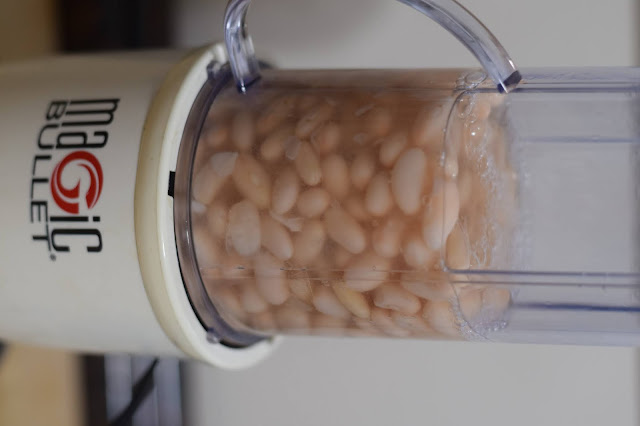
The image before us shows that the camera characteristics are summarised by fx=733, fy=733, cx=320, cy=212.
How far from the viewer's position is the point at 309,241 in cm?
41

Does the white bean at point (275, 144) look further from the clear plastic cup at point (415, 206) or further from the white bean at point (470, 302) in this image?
the white bean at point (470, 302)

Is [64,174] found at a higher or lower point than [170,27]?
lower

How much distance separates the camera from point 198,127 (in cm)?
44

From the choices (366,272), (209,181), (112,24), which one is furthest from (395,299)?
(112,24)

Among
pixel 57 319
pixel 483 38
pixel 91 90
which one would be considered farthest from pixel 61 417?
pixel 483 38

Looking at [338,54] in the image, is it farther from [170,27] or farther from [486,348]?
[486,348]

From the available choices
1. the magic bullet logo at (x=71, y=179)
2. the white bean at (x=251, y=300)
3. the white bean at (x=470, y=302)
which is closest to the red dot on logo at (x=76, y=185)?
the magic bullet logo at (x=71, y=179)

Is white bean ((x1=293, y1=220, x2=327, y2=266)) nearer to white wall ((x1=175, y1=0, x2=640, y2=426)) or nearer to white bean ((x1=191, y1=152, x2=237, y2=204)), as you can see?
white bean ((x1=191, y1=152, x2=237, y2=204))

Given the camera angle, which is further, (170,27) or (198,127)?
(170,27)

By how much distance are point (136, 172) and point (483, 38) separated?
205 millimetres

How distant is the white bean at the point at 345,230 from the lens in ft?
1.31

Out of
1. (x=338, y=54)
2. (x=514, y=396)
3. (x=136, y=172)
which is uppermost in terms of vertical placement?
(x=338, y=54)

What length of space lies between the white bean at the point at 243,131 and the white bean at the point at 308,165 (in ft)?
0.11

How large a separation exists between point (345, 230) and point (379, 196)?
27 millimetres
